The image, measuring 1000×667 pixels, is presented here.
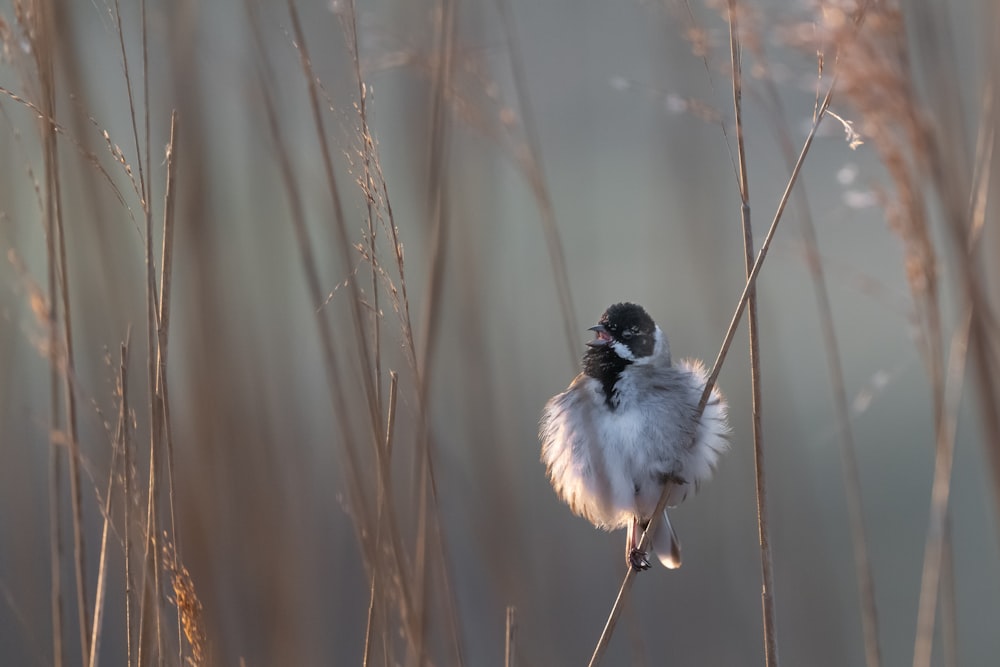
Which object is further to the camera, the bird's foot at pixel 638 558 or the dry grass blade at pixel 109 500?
the bird's foot at pixel 638 558

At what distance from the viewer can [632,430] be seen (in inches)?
112

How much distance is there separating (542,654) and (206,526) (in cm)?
102

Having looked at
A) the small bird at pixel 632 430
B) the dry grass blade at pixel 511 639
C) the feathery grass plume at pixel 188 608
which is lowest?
the dry grass blade at pixel 511 639

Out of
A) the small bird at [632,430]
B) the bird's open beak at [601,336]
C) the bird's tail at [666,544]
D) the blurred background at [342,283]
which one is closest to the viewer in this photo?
the blurred background at [342,283]

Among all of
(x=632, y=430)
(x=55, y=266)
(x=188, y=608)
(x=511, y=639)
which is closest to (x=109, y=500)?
(x=188, y=608)

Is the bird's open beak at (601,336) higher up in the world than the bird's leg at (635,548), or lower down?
higher up

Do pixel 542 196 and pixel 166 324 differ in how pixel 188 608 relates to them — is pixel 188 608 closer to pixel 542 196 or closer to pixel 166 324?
pixel 166 324

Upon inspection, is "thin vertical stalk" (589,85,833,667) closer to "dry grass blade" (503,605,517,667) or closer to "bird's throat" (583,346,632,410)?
"dry grass blade" (503,605,517,667)

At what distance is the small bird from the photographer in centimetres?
286

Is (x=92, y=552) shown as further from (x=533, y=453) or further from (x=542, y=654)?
(x=542, y=654)

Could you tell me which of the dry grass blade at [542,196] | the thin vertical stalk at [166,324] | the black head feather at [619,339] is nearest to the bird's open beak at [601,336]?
the black head feather at [619,339]

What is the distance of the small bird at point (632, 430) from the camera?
113 inches

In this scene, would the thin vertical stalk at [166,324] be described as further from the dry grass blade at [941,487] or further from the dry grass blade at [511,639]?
the dry grass blade at [941,487]

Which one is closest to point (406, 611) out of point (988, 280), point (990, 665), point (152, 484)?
point (152, 484)
